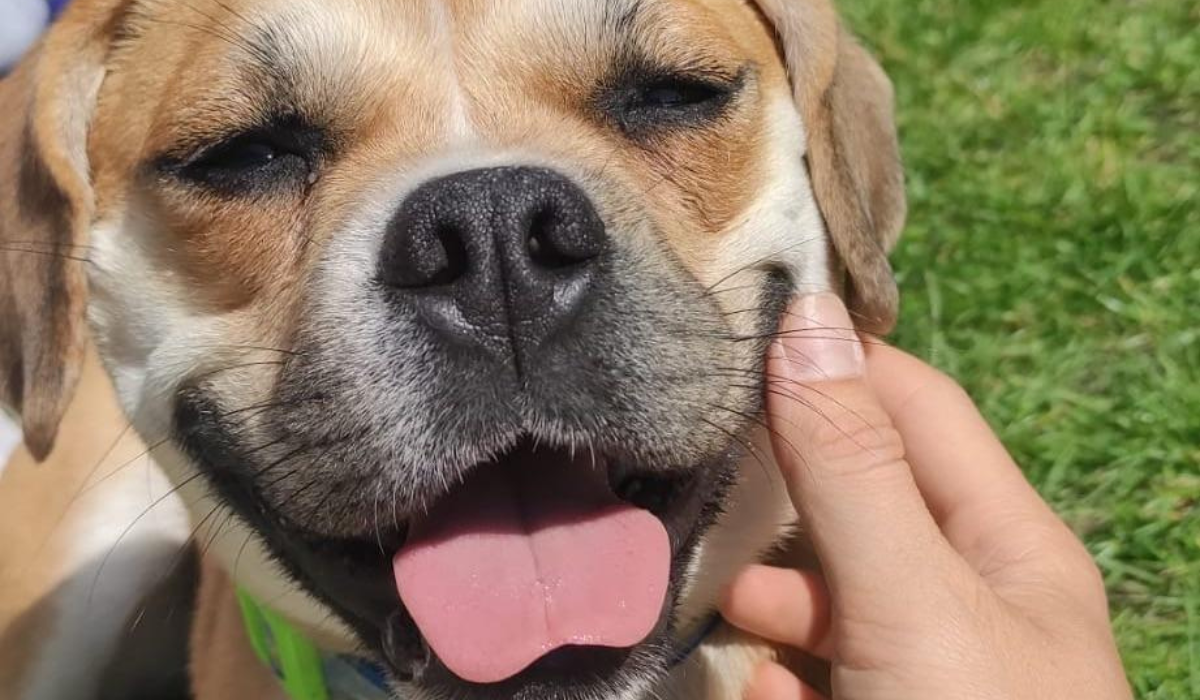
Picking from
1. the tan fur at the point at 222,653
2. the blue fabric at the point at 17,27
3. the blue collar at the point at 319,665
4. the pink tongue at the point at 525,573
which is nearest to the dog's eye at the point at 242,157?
the pink tongue at the point at 525,573

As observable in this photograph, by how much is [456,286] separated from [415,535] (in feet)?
1.82

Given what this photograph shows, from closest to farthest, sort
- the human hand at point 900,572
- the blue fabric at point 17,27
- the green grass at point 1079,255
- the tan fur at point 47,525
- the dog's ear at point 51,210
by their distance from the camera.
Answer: the human hand at point 900,572 < the dog's ear at point 51,210 < the green grass at point 1079,255 < the tan fur at point 47,525 < the blue fabric at point 17,27

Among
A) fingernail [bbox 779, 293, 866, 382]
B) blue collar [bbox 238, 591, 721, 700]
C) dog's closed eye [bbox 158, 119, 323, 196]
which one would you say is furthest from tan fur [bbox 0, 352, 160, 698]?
fingernail [bbox 779, 293, 866, 382]

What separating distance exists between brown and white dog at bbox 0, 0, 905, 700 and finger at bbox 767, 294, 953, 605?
4.0 inches

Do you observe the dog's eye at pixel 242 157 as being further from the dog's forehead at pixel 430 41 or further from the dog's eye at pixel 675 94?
the dog's eye at pixel 675 94

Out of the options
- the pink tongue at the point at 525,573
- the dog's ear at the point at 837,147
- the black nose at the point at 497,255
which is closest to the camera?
the black nose at the point at 497,255

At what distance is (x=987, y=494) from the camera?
3100 mm

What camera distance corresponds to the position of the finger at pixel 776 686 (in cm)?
305

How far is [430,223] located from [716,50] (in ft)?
2.79

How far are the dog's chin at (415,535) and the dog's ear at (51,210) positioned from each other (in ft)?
1.42

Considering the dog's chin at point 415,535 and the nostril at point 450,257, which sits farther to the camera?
the dog's chin at point 415,535

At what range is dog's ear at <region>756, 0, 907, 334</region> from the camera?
3.11 m

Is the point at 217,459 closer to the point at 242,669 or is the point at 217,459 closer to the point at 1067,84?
the point at 242,669

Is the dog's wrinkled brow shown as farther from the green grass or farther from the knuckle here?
the green grass
